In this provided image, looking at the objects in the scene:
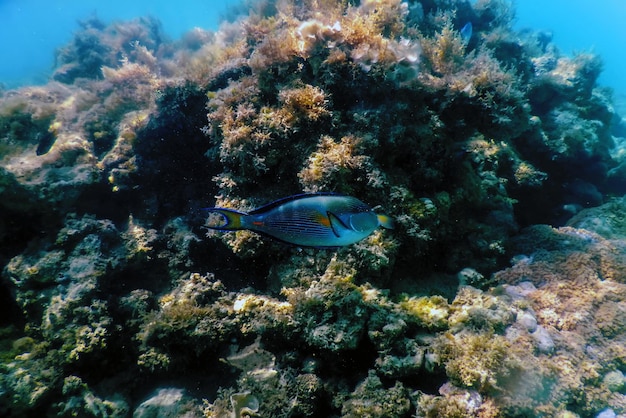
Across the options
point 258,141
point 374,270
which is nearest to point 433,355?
point 374,270

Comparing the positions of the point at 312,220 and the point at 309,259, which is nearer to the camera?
the point at 312,220

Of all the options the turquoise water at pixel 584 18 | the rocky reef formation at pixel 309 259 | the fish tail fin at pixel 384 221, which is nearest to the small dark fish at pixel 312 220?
the fish tail fin at pixel 384 221

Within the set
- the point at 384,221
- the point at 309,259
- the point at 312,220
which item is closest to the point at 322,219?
the point at 312,220

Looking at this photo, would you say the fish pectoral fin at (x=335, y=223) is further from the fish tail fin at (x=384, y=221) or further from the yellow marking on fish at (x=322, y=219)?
the fish tail fin at (x=384, y=221)

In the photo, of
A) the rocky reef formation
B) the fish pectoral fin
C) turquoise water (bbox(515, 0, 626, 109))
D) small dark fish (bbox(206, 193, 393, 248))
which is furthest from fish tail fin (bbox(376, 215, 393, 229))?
turquoise water (bbox(515, 0, 626, 109))

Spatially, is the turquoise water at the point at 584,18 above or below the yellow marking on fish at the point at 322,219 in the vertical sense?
above

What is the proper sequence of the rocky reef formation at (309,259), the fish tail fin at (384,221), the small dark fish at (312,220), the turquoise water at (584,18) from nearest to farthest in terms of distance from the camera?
1. the small dark fish at (312,220)
2. the fish tail fin at (384,221)
3. the rocky reef formation at (309,259)
4. the turquoise water at (584,18)

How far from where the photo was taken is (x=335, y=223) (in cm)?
155

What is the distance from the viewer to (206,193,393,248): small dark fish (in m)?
1.47

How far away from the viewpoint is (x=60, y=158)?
5035 millimetres

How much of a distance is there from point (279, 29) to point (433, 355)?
5.76 metres

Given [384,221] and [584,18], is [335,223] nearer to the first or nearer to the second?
[384,221]

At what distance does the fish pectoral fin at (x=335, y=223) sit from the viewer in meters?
1.53

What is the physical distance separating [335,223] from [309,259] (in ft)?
6.41
